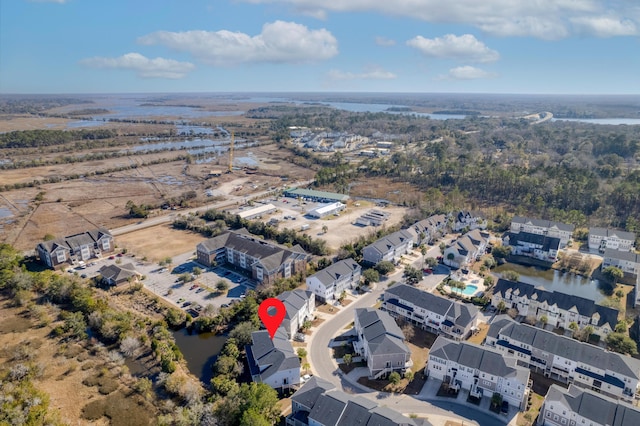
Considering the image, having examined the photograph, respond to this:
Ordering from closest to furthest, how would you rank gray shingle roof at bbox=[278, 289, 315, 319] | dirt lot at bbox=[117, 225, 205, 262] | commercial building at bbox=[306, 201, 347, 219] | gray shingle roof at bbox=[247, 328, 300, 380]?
gray shingle roof at bbox=[247, 328, 300, 380]
gray shingle roof at bbox=[278, 289, 315, 319]
dirt lot at bbox=[117, 225, 205, 262]
commercial building at bbox=[306, 201, 347, 219]

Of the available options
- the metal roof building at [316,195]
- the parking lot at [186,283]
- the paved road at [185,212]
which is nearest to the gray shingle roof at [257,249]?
the parking lot at [186,283]

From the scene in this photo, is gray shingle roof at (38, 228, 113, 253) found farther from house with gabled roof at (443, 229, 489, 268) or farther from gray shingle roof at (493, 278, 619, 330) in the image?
gray shingle roof at (493, 278, 619, 330)

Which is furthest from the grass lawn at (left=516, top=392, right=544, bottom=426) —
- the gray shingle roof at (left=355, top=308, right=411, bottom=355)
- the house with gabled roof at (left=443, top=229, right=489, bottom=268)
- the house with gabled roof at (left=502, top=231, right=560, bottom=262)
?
the house with gabled roof at (left=502, top=231, right=560, bottom=262)

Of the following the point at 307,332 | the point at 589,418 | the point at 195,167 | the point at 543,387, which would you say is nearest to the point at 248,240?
the point at 307,332

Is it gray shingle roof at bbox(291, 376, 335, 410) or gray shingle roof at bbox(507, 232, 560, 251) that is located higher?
gray shingle roof at bbox(507, 232, 560, 251)

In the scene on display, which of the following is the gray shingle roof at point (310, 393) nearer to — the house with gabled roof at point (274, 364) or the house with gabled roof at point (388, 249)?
the house with gabled roof at point (274, 364)

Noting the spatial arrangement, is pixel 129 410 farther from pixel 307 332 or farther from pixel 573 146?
pixel 573 146

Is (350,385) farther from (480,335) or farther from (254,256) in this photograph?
(254,256)
